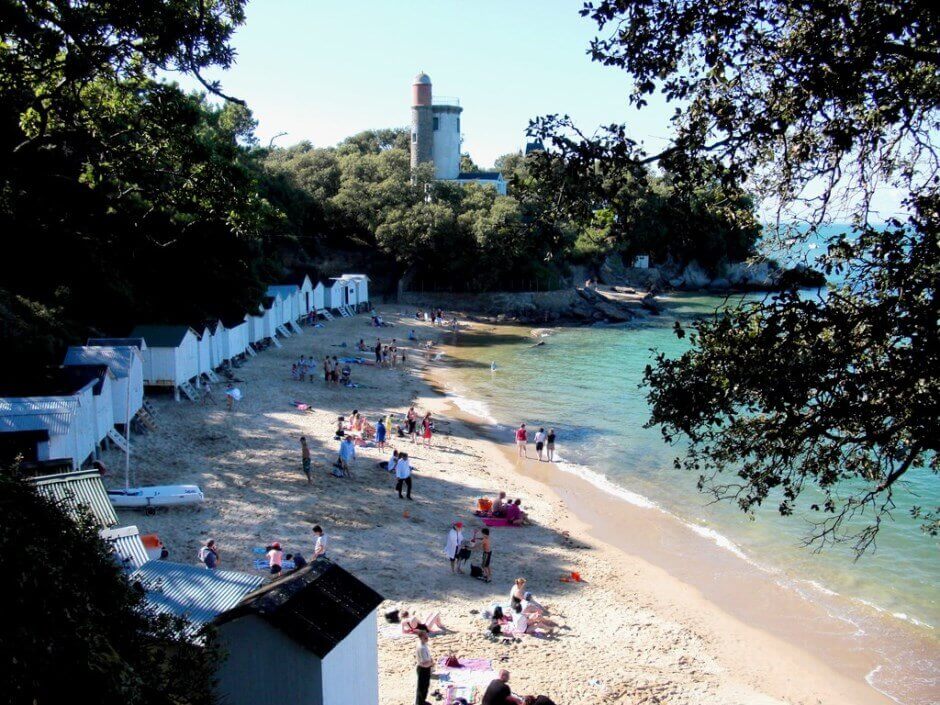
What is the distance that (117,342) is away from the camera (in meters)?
20.5

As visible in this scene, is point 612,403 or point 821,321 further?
point 612,403

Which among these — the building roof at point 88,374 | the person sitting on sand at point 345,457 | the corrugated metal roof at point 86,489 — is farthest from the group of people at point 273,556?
the building roof at point 88,374

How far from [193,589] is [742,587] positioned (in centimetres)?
1122

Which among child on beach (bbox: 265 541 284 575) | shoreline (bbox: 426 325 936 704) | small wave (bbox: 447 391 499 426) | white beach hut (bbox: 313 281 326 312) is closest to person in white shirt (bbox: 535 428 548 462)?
shoreline (bbox: 426 325 936 704)

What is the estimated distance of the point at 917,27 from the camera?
521 centimetres

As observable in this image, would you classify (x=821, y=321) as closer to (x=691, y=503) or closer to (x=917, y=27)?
(x=917, y=27)

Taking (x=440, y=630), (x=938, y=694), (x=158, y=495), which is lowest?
(x=938, y=694)

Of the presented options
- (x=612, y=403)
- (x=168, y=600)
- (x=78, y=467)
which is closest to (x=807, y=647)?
(x=168, y=600)

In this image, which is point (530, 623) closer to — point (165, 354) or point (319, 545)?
point (319, 545)

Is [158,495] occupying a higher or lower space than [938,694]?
higher

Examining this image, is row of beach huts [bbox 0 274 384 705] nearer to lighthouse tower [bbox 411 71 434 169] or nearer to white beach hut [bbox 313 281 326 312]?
white beach hut [bbox 313 281 326 312]

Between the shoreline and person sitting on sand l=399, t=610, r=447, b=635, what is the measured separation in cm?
496

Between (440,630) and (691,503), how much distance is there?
10.4m

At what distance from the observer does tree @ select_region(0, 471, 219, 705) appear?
4.07 meters
